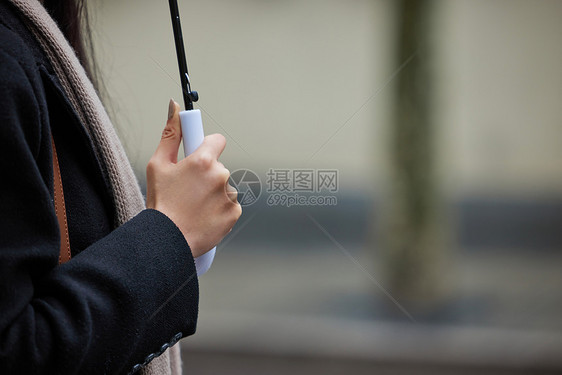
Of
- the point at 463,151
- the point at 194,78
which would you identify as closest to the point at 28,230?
the point at 194,78

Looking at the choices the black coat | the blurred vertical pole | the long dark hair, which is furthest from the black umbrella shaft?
the blurred vertical pole

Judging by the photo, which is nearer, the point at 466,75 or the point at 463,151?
the point at 466,75

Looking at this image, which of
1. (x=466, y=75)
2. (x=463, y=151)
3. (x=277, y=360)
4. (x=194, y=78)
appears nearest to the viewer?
(x=277, y=360)

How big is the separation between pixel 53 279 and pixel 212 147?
0.89ft

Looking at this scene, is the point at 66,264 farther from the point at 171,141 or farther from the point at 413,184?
the point at 413,184

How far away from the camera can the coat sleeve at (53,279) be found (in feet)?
2.02

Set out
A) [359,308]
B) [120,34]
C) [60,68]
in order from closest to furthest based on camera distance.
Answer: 1. [60,68]
2. [120,34]
3. [359,308]

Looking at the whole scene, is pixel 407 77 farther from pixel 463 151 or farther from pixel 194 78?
pixel 463 151

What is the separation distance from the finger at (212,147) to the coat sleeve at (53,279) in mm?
126

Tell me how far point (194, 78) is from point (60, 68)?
11.8 feet

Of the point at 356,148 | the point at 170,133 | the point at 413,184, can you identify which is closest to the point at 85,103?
the point at 170,133

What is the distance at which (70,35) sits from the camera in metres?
1.09

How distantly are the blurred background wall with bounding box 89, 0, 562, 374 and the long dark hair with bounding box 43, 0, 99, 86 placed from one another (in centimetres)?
29

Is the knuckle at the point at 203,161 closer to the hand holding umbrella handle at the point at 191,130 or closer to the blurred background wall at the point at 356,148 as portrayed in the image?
the hand holding umbrella handle at the point at 191,130
